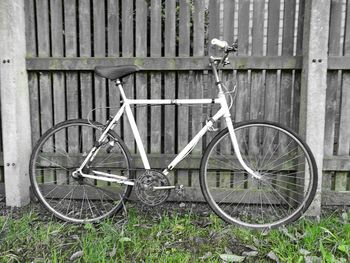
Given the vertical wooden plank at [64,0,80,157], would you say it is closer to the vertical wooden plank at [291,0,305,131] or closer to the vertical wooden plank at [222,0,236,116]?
the vertical wooden plank at [222,0,236,116]

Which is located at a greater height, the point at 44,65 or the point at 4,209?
the point at 44,65

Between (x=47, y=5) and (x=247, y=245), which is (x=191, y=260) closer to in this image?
(x=247, y=245)

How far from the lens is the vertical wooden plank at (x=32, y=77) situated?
349 centimetres

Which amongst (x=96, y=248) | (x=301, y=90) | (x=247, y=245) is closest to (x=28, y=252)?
(x=96, y=248)

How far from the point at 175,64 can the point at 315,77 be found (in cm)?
130

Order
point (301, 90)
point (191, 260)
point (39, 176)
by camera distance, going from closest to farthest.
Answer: point (191, 260)
point (301, 90)
point (39, 176)

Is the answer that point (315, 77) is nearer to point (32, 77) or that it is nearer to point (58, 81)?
point (58, 81)

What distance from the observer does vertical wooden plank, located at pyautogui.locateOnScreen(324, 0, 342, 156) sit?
10.8 ft

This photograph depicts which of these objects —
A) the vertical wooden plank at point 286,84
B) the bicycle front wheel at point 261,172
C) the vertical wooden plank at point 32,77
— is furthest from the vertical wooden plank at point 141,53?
the vertical wooden plank at point 286,84

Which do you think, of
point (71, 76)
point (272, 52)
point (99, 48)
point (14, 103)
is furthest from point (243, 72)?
point (14, 103)

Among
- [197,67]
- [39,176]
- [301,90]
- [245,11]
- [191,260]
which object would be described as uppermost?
[245,11]

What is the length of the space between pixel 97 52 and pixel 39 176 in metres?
1.43

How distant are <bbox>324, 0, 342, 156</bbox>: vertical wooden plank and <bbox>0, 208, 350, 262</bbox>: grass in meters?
0.74

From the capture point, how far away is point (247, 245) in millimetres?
2773
